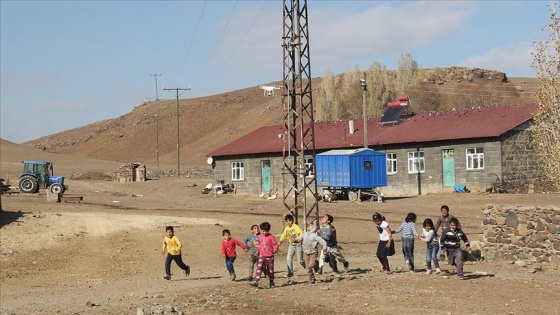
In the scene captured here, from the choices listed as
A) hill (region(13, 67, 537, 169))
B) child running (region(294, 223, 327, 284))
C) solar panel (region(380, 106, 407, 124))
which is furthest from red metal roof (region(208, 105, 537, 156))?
hill (region(13, 67, 537, 169))

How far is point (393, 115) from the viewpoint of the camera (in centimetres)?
5516

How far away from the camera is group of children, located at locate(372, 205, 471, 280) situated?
1941 cm

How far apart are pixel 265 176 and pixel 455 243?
121ft

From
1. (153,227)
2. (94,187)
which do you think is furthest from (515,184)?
(94,187)

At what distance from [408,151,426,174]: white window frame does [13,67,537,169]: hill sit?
154ft

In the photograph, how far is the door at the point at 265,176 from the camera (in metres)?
55.2

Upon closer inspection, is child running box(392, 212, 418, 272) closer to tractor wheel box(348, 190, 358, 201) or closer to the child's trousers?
the child's trousers

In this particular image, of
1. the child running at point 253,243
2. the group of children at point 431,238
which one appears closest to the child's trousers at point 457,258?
the group of children at point 431,238

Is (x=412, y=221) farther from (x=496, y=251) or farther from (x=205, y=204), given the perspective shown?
(x=205, y=204)

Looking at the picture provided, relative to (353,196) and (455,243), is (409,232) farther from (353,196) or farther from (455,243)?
(353,196)

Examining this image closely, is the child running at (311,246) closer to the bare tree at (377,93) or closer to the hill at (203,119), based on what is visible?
the bare tree at (377,93)

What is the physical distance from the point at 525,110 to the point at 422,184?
6842 millimetres

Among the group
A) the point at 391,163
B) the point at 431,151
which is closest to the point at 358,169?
the point at 391,163

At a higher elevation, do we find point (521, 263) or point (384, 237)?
point (384, 237)
